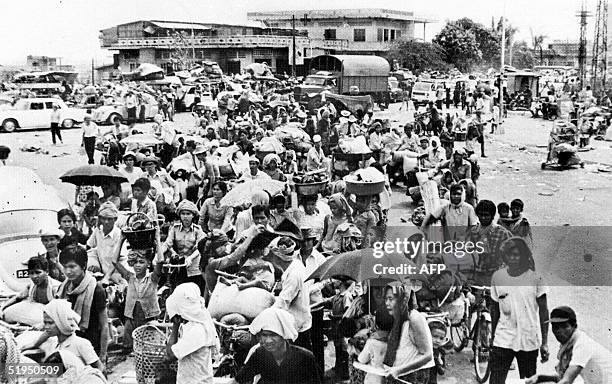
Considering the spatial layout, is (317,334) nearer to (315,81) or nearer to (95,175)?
(95,175)

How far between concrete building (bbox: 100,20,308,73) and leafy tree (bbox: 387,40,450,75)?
9064 millimetres

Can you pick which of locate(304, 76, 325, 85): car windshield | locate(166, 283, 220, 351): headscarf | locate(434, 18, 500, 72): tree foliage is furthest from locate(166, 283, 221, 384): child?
locate(434, 18, 500, 72): tree foliage

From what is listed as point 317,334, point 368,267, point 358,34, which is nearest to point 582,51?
point 358,34

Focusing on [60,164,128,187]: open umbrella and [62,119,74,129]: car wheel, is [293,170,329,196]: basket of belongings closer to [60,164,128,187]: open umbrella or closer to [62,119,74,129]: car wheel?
[60,164,128,187]: open umbrella

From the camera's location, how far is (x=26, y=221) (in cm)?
948

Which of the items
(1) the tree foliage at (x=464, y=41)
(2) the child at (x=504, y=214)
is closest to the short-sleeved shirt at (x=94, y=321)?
(2) the child at (x=504, y=214)

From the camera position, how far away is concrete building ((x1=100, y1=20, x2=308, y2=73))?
221ft

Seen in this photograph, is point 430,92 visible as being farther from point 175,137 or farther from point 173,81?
point 175,137

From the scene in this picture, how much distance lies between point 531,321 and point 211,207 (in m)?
4.83

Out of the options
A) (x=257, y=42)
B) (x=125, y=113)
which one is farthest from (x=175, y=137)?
(x=257, y=42)

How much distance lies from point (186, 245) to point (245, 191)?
1583 millimetres

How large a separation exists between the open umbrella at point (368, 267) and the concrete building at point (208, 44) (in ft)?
197

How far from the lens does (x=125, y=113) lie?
3148cm

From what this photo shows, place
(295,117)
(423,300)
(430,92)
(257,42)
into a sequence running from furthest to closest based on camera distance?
(257,42) → (430,92) → (295,117) → (423,300)
